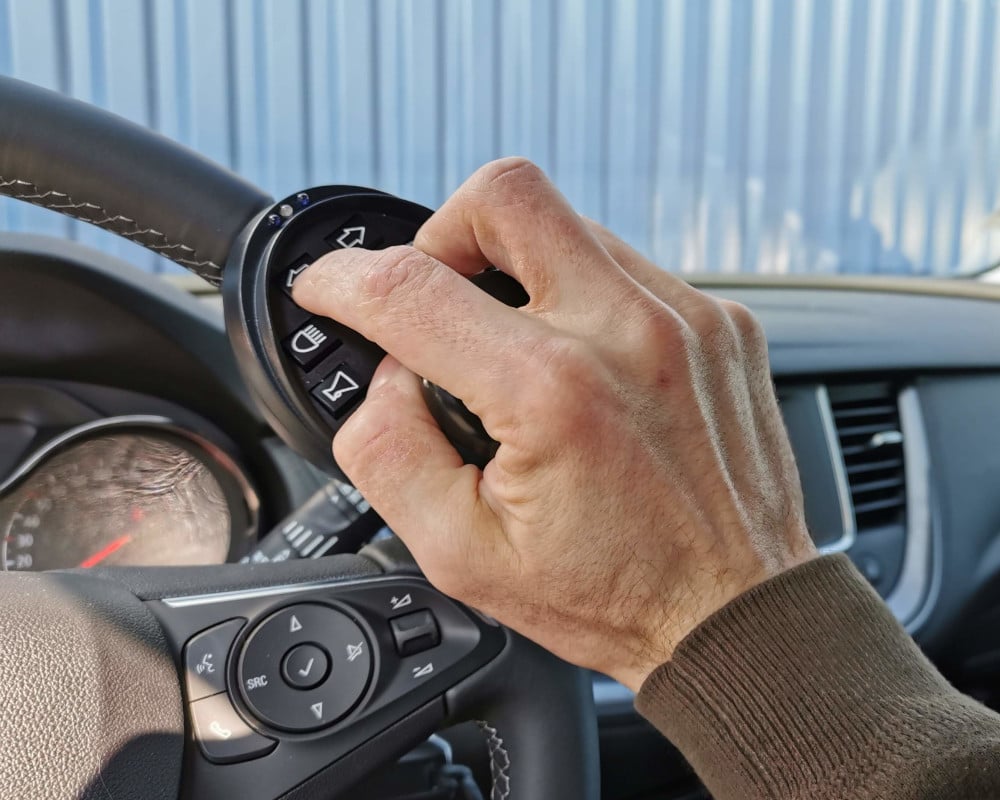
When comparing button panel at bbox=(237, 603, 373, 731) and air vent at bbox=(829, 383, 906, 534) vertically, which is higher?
button panel at bbox=(237, 603, 373, 731)

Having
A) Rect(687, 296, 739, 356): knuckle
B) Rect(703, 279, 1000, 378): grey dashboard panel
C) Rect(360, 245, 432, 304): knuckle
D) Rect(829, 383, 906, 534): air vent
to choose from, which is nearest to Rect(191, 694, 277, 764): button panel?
Rect(360, 245, 432, 304): knuckle

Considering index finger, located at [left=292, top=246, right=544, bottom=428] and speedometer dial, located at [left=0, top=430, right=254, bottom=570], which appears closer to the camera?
index finger, located at [left=292, top=246, right=544, bottom=428]

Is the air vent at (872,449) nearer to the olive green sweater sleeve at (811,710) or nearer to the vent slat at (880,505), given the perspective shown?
the vent slat at (880,505)

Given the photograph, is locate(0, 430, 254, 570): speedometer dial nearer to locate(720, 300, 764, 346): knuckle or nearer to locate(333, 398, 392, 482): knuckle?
locate(333, 398, 392, 482): knuckle

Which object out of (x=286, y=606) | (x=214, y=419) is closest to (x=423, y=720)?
(x=286, y=606)

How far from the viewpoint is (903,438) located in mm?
1422

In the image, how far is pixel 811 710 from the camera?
18.9 inches

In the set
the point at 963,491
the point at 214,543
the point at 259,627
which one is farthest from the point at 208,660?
the point at 963,491

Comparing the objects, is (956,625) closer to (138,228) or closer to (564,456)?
(564,456)

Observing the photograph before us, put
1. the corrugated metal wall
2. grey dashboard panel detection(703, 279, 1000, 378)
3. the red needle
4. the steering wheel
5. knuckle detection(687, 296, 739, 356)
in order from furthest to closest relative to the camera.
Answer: the corrugated metal wall < grey dashboard panel detection(703, 279, 1000, 378) < the red needle < knuckle detection(687, 296, 739, 356) < the steering wheel

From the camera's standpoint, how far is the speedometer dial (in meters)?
0.83

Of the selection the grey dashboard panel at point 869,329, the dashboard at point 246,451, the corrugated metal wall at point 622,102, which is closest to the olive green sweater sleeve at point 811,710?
the dashboard at point 246,451

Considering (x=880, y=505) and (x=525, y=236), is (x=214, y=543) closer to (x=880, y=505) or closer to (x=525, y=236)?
(x=525, y=236)

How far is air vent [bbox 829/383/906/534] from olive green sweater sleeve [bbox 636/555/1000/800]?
0.89 metres
